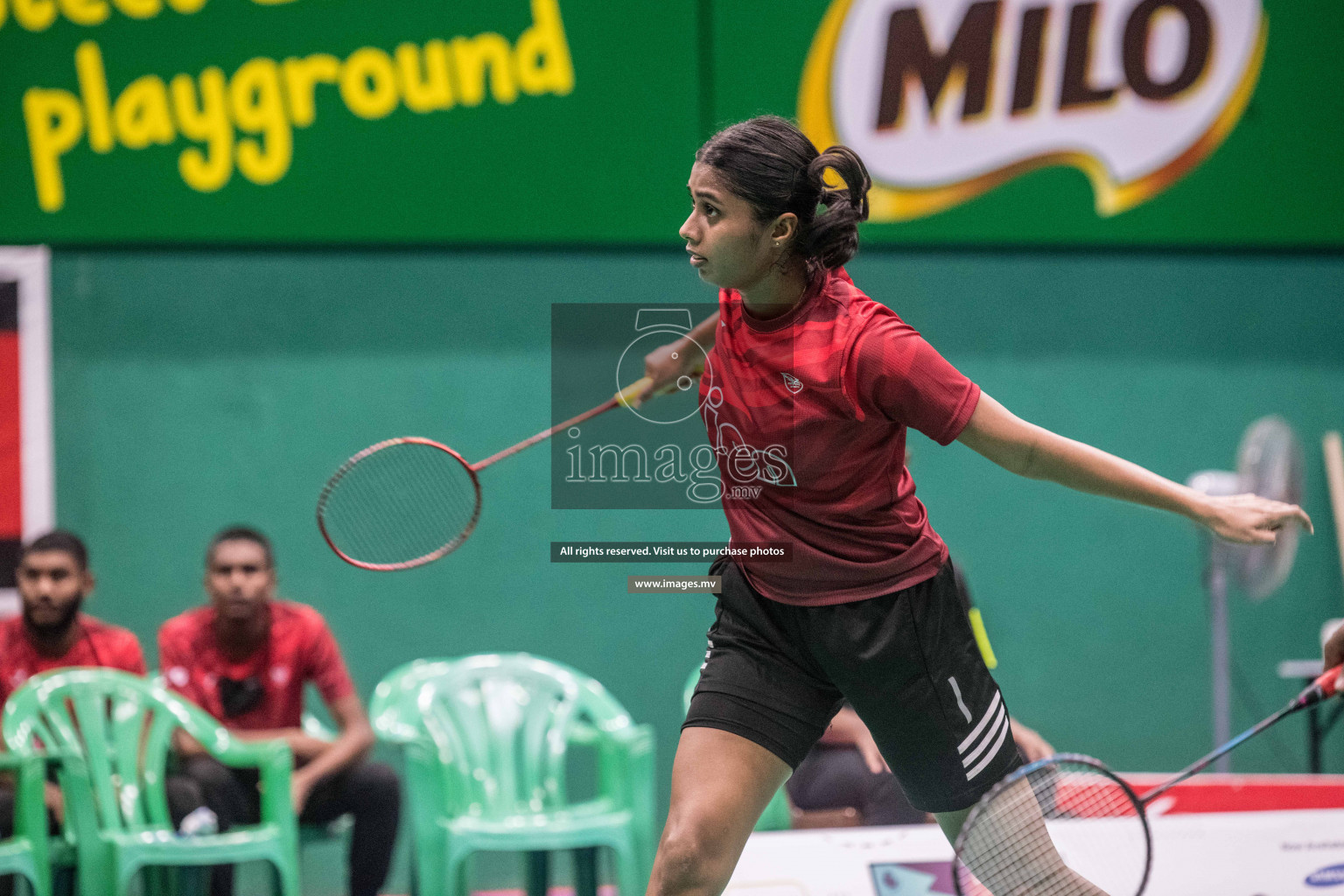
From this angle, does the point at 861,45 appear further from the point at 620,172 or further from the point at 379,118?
the point at 379,118

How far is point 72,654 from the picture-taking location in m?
4.41

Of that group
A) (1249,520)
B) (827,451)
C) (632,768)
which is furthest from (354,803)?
(1249,520)

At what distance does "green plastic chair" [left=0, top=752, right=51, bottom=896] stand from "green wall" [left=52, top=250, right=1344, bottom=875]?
1362 millimetres

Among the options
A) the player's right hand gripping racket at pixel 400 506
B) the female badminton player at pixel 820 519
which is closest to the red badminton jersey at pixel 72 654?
the player's right hand gripping racket at pixel 400 506

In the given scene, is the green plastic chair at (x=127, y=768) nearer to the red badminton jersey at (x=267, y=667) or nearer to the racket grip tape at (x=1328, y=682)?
the red badminton jersey at (x=267, y=667)

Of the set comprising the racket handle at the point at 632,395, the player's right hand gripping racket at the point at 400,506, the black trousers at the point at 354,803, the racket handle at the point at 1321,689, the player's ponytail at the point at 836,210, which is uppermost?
the player's ponytail at the point at 836,210

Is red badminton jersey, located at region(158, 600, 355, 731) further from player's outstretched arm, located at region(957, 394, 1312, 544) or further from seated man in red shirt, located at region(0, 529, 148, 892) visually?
player's outstretched arm, located at region(957, 394, 1312, 544)

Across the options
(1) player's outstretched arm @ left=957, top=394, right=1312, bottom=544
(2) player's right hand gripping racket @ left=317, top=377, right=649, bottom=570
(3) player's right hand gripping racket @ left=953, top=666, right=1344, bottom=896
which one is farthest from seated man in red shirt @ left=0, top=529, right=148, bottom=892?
(1) player's outstretched arm @ left=957, top=394, right=1312, bottom=544

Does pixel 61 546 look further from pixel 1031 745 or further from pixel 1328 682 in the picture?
pixel 1328 682

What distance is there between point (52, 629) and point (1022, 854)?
3448 mm

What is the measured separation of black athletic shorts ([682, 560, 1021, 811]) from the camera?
2350mm

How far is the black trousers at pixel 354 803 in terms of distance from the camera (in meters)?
4.04

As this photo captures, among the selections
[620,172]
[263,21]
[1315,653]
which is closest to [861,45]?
[620,172]

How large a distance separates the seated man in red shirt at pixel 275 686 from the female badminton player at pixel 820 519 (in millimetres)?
2160
